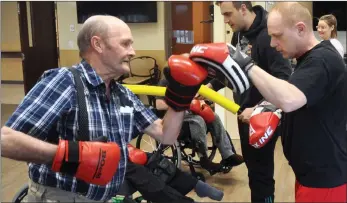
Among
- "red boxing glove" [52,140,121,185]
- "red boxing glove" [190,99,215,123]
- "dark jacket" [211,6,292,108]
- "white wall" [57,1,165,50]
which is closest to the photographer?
"red boxing glove" [52,140,121,185]

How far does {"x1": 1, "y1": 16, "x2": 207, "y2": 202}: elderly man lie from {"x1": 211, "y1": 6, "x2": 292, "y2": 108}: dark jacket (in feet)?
3.09

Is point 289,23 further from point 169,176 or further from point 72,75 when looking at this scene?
point 169,176

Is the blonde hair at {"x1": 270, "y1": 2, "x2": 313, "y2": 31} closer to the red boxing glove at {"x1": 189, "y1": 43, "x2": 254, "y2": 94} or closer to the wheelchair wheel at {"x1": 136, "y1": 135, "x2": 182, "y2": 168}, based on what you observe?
the red boxing glove at {"x1": 189, "y1": 43, "x2": 254, "y2": 94}

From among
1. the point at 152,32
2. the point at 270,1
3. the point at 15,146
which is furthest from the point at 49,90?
the point at 152,32

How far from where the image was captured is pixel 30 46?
7.10m

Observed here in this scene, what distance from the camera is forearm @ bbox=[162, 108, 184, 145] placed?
1922mm

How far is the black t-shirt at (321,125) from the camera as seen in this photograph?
1.71 meters

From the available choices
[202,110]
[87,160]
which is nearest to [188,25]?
[202,110]

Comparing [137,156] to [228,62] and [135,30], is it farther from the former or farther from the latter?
[135,30]

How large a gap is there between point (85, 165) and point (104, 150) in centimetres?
8

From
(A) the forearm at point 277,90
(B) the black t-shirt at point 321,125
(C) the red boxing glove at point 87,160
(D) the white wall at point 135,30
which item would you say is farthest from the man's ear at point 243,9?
(D) the white wall at point 135,30

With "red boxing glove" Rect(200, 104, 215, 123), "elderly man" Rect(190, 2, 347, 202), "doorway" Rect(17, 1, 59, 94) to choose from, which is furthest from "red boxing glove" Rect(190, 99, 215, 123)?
"doorway" Rect(17, 1, 59, 94)

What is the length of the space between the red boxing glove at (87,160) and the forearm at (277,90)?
0.56 metres

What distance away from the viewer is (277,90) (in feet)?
5.27
